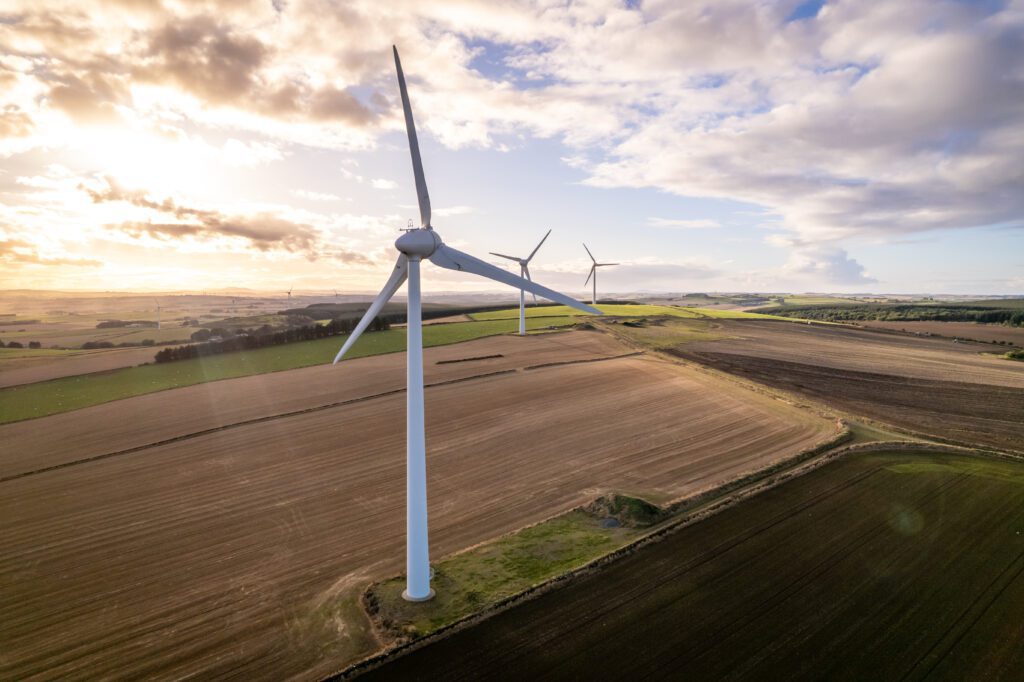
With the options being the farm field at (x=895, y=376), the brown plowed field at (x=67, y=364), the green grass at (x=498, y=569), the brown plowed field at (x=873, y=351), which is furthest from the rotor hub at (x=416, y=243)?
the brown plowed field at (x=67, y=364)

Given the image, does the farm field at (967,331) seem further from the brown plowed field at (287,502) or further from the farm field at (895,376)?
the brown plowed field at (287,502)

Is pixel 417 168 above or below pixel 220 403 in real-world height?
above

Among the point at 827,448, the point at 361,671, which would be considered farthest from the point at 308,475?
the point at 827,448

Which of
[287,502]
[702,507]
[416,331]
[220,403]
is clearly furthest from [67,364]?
[702,507]

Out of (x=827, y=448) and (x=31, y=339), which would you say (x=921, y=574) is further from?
(x=31, y=339)

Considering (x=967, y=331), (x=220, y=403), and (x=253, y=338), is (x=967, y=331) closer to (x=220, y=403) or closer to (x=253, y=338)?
(x=220, y=403)

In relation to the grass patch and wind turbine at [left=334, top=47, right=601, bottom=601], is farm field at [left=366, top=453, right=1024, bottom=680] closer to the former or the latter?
the grass patch

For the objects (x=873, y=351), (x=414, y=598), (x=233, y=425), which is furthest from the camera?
(x=873, y=351)
